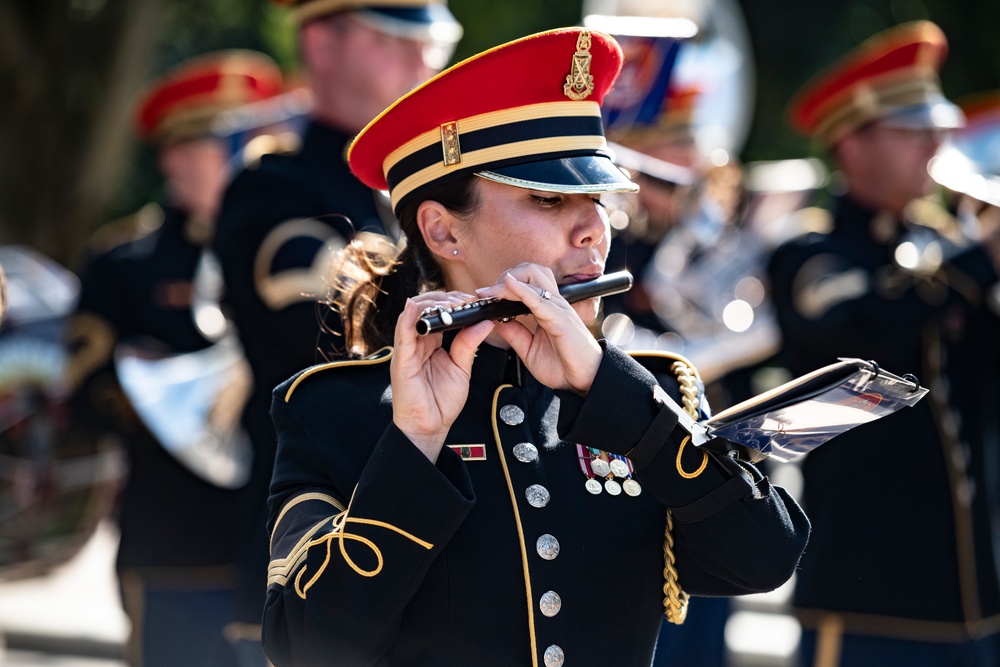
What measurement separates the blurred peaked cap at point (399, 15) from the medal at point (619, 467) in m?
2.06

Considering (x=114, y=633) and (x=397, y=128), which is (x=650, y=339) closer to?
(x=397, y=128)

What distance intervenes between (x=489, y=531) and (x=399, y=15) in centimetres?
227

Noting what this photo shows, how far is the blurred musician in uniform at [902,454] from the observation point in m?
4.89

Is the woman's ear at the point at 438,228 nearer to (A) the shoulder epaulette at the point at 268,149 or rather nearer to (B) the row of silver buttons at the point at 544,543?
(B) the row of silver buttons at the point at 544,543

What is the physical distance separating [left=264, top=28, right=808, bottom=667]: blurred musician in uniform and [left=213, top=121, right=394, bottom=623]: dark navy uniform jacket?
122cm

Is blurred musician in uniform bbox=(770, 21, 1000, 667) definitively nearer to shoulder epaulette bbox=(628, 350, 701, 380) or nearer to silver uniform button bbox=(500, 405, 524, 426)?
shoulder epaulette bbox=(628, 350, 701, 380)

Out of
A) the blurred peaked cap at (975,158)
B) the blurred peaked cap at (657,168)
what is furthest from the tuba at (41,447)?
the blurred peaked cap at (975,158)

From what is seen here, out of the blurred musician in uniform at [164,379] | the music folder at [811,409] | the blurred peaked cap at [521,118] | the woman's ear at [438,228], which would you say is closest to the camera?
the music folder at [811,409]

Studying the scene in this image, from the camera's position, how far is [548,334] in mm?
2326

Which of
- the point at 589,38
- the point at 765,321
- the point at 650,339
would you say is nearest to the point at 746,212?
the point at 765,321

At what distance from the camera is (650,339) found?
211 inches

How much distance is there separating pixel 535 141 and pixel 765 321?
12.1 feet

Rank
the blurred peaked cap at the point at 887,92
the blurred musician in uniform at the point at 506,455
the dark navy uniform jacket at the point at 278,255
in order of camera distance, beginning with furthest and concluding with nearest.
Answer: the blurred peaked cap at the point at 887,92, the dark navy uniform jacket at the point at 278,255, the blurred musician in uniform at the point at 506,455

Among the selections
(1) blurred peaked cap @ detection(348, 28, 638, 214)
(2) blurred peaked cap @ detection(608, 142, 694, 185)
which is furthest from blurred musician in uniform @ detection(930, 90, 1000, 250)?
(1) blurred peaked cap @ detection(348, 28, 638, 214)
